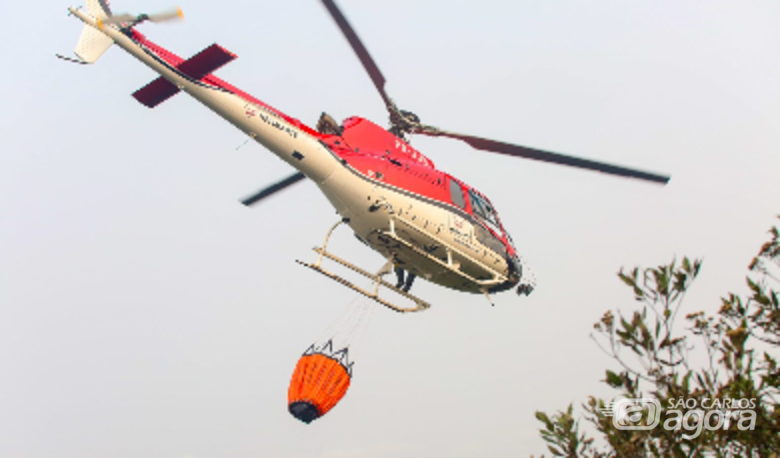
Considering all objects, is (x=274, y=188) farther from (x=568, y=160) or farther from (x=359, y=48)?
(x=568, y=160)

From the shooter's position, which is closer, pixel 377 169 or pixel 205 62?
pixel 205 62

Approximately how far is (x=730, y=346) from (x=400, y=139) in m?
13.2

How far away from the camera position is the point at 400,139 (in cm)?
1850

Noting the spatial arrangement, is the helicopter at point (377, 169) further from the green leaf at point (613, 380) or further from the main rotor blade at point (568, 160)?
the green leaf at point (613, 380)

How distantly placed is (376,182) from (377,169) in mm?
369

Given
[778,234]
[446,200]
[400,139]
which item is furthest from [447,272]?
[778,234]

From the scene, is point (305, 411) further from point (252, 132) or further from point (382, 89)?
point (382, 89)

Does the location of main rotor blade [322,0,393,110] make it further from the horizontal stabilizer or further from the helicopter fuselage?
the horizontal stabilizer

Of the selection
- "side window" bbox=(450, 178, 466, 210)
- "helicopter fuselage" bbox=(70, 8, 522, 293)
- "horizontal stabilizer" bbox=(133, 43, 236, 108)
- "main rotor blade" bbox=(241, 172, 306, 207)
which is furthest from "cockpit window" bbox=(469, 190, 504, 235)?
"horizontal stabilizer" bbox=(133, 43, 236, 108)

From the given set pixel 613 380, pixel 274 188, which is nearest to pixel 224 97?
pixel 274 188

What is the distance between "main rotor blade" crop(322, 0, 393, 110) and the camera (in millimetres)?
14906

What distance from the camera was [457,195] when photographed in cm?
1809

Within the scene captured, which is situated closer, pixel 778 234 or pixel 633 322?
pixel 633 322

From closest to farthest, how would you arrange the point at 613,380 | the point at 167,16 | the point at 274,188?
the point at 613,380, the point at 167,16, the point at 274,188
